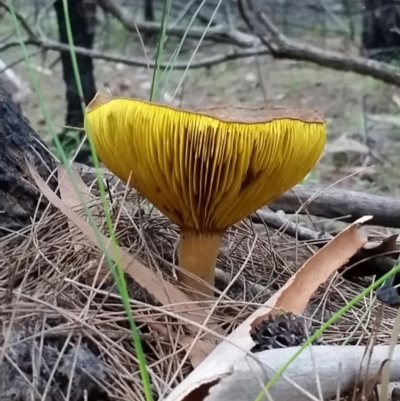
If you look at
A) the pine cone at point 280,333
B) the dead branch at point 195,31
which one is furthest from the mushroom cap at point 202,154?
the dead branch at point 195,31

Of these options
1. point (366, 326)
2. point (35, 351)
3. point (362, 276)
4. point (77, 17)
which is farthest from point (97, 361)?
point (77, 17)

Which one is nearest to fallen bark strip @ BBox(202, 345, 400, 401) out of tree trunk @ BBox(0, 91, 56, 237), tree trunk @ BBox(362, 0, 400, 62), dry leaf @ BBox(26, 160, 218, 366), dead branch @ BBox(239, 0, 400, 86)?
dry leaf @ BBox(26, 160, 218, 366)

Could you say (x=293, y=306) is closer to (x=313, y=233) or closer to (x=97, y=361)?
(x=97, y=361)

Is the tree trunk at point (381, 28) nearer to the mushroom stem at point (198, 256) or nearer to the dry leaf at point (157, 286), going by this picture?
the mushroom stem at point (198, 256)

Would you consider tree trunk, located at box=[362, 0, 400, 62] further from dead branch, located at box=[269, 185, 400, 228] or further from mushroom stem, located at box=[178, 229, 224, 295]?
mushroom stem, located at box=[178, 229, 224, 295]

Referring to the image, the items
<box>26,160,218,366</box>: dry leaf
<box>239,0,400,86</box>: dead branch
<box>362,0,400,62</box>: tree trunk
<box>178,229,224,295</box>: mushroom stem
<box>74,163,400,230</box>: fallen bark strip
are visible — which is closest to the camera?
<box>26,160,218,366</box>: dry leaf

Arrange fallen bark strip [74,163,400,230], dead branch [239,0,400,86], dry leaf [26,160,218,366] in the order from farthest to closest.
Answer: dead branch [239,0,400,86]
fallen bark strip [74,163,400,230]
dry leaf [26,160,218,366]

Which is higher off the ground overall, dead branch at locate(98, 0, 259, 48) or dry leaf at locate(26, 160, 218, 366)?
dead branch at locate(98, 0, 259, 48)
